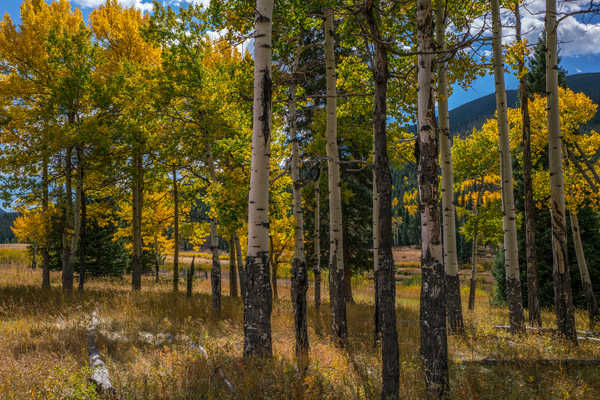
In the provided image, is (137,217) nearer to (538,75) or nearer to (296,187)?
(296,187)

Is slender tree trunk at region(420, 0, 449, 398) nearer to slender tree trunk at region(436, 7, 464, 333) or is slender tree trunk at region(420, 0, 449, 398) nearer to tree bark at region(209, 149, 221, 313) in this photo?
slender tree trunk at region(436, 7, 464, 333)

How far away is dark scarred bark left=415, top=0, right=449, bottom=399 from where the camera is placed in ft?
13.1

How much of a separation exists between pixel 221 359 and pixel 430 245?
3319 mm

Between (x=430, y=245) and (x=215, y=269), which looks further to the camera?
(x=215, y=269)

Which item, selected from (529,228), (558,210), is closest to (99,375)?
(558,210)

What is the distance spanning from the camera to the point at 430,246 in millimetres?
4066

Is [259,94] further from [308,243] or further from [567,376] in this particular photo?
[308,243]

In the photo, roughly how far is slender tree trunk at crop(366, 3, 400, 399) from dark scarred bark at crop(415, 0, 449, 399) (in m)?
0.39

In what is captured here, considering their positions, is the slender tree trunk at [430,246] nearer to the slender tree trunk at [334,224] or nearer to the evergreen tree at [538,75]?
the slender tree trunk at [334,224]

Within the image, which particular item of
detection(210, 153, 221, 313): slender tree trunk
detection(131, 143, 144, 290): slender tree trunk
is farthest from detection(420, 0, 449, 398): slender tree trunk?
detection(131, 143, 144, 290): slender tree trunk

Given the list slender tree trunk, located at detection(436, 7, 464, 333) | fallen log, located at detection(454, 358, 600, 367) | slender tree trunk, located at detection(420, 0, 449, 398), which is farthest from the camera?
slender tree trunk, located at detection(436, 7, 464, 333)

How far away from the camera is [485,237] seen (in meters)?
14.9

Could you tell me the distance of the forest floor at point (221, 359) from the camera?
3852 mm

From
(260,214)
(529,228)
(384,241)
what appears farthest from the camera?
(529,228)
